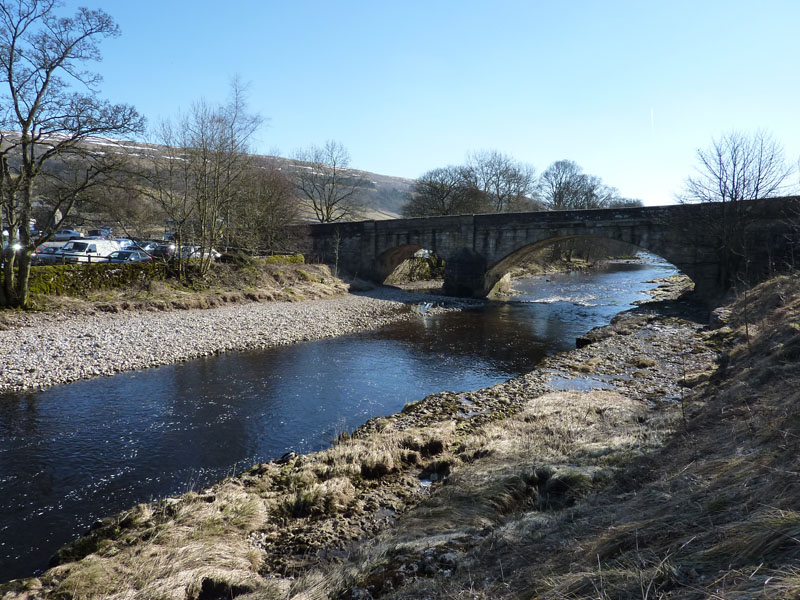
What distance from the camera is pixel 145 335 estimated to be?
17.6m

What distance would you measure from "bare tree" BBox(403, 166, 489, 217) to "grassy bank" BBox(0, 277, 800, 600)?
44638mm

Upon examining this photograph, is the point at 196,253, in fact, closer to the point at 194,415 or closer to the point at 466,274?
the point at 466,274

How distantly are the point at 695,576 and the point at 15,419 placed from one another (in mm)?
12652

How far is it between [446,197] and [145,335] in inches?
1677

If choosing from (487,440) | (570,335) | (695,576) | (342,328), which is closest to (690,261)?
(570,335)

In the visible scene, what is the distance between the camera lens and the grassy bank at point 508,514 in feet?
10.3

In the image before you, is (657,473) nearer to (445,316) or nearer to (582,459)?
(582,459)

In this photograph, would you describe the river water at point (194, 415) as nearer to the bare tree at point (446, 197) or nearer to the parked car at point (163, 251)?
the parked car at point (163, 251)

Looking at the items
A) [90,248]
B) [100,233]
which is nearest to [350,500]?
[90,248]

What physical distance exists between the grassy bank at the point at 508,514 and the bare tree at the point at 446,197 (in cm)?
4464

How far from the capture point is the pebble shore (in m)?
13.6

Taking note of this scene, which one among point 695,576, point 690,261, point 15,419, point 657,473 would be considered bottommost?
point 15,419

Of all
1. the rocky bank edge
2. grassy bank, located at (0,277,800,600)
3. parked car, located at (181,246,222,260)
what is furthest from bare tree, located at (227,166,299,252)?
grassy bank, located at (0,277,800,600)

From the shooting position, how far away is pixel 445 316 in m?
28.2
